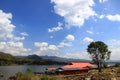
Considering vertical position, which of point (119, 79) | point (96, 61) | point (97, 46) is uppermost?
point (97, 46)

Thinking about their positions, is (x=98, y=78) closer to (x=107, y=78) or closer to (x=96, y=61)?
(x=107, y=78)

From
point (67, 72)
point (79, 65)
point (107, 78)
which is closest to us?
point (107, 78)

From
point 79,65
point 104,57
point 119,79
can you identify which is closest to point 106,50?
point 104,57

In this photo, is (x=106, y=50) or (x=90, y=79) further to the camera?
(x=106, y=50)

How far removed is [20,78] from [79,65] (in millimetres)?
56680

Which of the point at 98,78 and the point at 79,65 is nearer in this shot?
the point at 98,78

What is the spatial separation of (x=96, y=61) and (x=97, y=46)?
241 inches

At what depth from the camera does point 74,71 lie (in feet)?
301

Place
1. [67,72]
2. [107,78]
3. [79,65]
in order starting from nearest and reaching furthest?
[107,78]
[67,72]
[79,65]

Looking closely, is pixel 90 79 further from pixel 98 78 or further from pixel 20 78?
pixel 20 78

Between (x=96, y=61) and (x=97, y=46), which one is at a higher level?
(x=97, y=46)

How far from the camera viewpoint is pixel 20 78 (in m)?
47.0

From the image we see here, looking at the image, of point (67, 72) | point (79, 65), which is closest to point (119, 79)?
point (67, 72)

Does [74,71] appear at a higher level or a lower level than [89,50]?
lower
